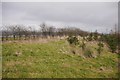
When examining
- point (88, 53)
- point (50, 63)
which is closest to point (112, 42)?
point (88, 53)

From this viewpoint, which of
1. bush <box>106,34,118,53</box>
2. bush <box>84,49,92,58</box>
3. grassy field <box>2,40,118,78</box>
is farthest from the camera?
bush <box>106,34,118,53</box>

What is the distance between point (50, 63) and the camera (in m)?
16.0

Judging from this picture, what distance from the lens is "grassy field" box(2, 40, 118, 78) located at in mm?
14086

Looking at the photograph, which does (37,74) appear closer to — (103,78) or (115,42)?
(103,78)

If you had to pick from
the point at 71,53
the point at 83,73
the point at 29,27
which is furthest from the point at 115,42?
the point at 29,27

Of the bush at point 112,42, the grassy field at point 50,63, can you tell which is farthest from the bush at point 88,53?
the bush at point 112,42

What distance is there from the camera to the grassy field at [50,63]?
14.1 m

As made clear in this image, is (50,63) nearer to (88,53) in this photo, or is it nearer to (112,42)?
(88,53)

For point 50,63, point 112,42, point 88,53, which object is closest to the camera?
point 50,63

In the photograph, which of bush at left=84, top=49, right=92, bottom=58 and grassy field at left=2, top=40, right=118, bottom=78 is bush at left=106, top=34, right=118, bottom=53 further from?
bush at left=84, top=49, right=92, bottom=58

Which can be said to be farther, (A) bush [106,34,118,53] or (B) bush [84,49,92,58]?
(A) bush [106,34,118,53]

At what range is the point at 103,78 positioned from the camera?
49.8 ft

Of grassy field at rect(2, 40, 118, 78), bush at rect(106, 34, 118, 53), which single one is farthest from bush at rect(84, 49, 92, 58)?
bush at rect(106, 34, 118, 53)

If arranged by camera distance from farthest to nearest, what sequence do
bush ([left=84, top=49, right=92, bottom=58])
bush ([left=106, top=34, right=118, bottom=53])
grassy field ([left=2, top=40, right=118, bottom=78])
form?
1. bush ([left=106, top=34, right=118, bottom=53])
2. bush ([left=84, top=49, right=92, bottom=58])
3. grassy field ([left=2, top=40, right=118, bottom=78])
